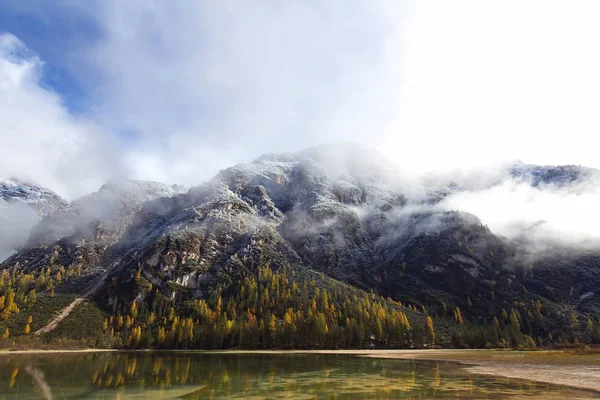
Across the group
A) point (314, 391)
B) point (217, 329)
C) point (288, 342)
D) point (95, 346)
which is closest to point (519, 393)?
point (314, 391)

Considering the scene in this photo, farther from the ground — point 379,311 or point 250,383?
point 379,311

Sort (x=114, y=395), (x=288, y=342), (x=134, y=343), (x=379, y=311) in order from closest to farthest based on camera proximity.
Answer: (x=114, y=395), (x=288, y=342), (x=134, y=343), (x=379, y=311)

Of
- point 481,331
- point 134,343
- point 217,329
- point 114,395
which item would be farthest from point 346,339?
point 114,395

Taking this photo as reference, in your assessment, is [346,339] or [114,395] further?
[346,339]

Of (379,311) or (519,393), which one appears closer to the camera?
(519,393)

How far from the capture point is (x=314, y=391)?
3438 centimetres

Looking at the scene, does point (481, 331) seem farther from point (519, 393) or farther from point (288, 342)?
point (519, 393)

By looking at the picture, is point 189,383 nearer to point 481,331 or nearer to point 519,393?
point 519,393

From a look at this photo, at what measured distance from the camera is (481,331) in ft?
560

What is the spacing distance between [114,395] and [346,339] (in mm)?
132784

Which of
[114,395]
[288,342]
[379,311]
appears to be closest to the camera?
[114,395]

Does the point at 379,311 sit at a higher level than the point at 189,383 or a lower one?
higher

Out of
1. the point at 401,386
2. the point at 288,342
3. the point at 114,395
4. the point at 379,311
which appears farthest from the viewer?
the point at 379,311

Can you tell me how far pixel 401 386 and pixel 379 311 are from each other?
15144 centimetres
